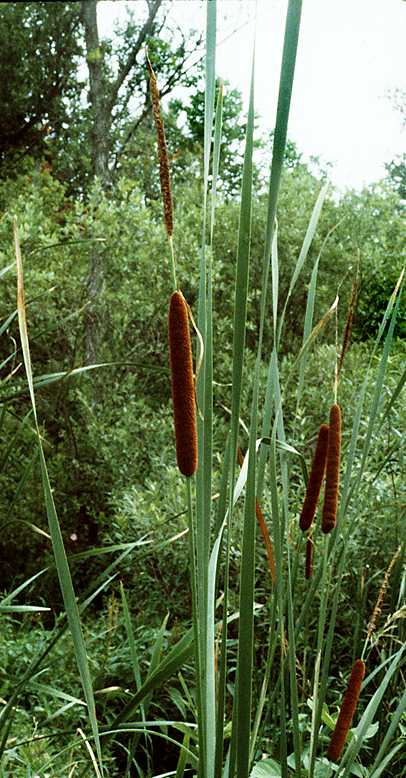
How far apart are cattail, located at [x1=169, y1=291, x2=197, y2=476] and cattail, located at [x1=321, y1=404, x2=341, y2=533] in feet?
0.58

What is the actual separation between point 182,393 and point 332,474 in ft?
0.65

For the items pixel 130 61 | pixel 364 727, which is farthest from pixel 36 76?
pixel 364 727

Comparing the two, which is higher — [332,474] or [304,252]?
[304,252]

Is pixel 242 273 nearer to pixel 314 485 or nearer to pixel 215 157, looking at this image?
pixel 215 157

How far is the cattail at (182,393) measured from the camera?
0.49 metres

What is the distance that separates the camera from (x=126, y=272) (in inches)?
156

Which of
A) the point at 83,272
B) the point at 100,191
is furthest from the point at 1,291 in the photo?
the point at 100,191

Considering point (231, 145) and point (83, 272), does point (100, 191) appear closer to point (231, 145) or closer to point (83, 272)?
point (83, 272)

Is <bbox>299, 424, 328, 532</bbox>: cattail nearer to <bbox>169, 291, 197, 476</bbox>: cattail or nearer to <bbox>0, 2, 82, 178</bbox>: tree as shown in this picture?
<bbox>169, 291, 197, 476</bbox>: cattail

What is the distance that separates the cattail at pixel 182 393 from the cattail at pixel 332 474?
176 millimetres

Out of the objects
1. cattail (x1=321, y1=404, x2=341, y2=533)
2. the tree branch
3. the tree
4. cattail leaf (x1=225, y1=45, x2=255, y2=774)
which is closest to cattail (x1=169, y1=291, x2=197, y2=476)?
cattail leaf (x1=225, y1=45, x2=255, y2=774)

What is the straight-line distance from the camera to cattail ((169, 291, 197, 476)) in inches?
19.4

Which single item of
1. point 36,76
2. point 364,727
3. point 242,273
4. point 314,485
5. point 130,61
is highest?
point 36,76

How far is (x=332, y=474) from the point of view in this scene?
64cm
